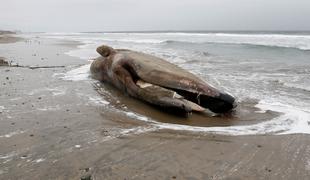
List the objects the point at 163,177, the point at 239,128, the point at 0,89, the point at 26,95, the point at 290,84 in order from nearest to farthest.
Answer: the point at 163,177 → the point at 239,128 → the point at 26,95 → the point at 0,89 → the point at 290,84

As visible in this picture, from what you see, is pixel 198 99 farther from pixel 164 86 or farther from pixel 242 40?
pixel 242 40

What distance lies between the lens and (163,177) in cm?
402

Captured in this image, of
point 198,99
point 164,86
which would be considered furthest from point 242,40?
point 198,99

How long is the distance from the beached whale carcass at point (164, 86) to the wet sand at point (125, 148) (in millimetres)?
278

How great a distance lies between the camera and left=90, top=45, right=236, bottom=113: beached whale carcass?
6.92 metres

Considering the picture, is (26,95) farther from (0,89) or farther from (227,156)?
(227,156)

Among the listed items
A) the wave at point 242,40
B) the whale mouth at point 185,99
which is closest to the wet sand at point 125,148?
the whale mouth at point 185,99

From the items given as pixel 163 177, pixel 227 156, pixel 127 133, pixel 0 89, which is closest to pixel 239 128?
pixel 227 156

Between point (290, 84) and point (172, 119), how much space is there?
5.86m

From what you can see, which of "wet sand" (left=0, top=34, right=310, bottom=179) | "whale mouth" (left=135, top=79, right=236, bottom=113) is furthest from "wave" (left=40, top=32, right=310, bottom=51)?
"wet sand" (left=0, top=34, right=310, bottom=179)

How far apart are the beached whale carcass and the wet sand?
0.28 metres

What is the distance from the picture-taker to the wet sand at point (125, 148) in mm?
4152

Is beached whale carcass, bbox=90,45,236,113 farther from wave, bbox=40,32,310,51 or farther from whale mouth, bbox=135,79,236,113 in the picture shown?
wave, bbox=40,32,310,51

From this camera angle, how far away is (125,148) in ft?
16.2
